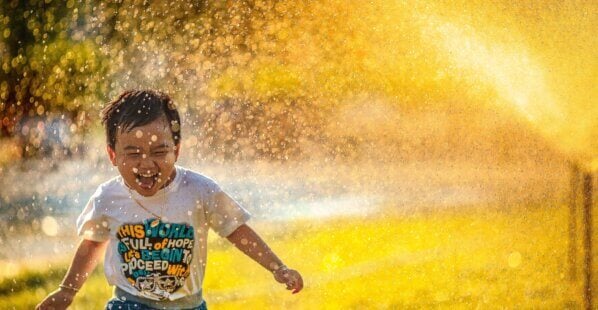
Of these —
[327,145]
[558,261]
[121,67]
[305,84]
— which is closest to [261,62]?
[305,84]

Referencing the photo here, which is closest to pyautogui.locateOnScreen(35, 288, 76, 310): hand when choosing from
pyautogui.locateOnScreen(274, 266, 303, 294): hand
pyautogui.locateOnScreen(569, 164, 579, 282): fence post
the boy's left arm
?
the boy's left arm

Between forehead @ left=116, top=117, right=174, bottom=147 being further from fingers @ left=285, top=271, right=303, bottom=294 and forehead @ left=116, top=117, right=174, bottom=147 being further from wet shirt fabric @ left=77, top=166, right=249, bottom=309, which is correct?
fingers @ left=285, top=271, right=303, bottom=294

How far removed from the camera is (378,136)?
6766 millimetres

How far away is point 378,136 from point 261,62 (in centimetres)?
125

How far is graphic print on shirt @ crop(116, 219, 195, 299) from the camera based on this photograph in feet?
8.73

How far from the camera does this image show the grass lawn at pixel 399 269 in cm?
443

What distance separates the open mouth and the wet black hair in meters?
0.12

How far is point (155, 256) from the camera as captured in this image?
8.73 feet

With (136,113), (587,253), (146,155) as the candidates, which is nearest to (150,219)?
(146,155)

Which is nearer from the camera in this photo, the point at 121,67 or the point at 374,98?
the point at 121,67

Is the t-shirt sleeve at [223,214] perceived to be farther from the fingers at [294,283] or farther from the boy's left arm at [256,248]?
the fingers at [294,283]

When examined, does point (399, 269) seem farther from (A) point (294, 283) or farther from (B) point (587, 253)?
(A) point (294, 283)

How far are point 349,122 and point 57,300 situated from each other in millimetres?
4136

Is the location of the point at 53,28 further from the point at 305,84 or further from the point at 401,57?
the point at 401,57
